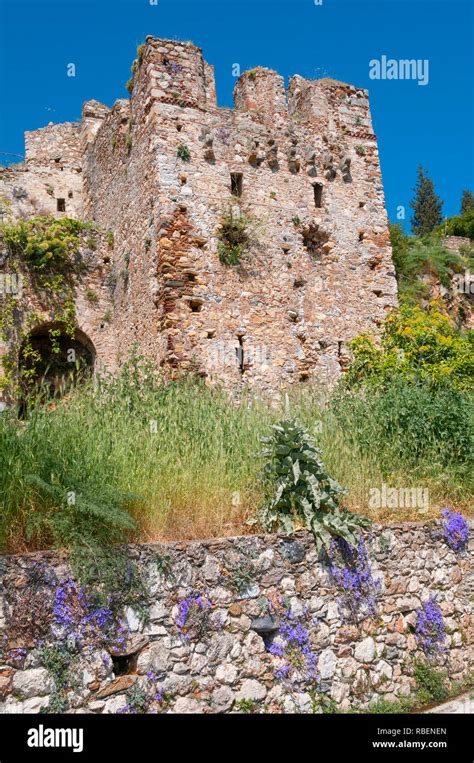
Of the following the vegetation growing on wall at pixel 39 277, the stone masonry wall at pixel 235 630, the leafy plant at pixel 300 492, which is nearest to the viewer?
the stone masonry wall at pixel 235 630

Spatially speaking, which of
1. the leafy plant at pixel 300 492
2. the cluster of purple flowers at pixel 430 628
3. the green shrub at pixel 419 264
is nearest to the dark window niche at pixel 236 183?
the green shrub at pixel 419 264

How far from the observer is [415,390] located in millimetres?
10523

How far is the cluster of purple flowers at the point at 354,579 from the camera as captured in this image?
754cm

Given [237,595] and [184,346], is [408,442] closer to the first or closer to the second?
[237,595]

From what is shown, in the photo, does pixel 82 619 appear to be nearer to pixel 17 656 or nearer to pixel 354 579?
pixel 17 656

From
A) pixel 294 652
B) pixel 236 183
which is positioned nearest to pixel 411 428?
pixel 294 652

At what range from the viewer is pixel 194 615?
6527mm

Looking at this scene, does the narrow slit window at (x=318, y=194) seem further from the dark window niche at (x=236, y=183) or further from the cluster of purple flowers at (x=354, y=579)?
the cluster of purple flowers at (x=354, y=579)

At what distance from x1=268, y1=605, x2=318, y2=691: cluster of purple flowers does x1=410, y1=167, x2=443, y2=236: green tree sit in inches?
1476

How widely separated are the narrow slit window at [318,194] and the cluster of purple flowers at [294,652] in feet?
33.4

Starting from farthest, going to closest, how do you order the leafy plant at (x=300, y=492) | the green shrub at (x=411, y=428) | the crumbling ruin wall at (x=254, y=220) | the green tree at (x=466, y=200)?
the green tree at (x=466, y=200), the crumbling ruin wall at (x=254, y=220), the green shrub at (x=411, y=428), the leafy plant at (x=300, y=492)

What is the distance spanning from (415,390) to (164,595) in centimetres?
544

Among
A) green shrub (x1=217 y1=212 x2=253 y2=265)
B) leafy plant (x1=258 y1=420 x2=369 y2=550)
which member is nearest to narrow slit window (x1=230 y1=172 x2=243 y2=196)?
green shrub (x1=217 y1=212 x2=253 y2=265)

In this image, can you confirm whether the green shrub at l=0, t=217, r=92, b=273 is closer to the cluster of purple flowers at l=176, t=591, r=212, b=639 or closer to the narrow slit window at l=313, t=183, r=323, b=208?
the narrow slit window at l=313, t=183, r=323, b=208
